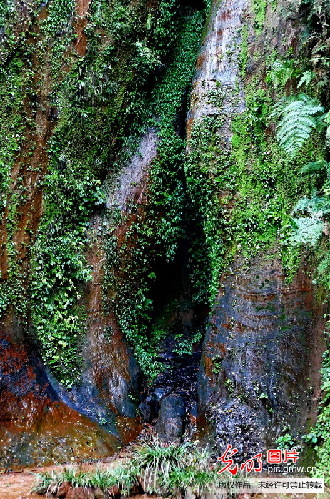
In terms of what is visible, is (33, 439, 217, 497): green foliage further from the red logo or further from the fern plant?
the fern plant

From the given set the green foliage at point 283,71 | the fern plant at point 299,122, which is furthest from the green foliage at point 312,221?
the green foliage at point 283,71

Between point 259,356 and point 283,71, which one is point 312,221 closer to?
point 259,356

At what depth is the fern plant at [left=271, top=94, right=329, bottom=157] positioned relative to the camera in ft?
20.5

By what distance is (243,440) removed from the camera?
22.1 ft

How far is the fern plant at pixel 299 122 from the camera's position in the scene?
20.5ft

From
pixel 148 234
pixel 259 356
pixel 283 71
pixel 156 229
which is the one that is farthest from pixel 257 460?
pixel 283 71

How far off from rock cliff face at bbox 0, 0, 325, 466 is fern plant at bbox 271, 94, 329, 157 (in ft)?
2.26

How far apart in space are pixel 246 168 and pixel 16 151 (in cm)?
384

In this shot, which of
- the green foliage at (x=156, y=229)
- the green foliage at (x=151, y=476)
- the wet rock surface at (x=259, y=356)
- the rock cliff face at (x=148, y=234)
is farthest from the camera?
the green foliage at (x=156, y=229)

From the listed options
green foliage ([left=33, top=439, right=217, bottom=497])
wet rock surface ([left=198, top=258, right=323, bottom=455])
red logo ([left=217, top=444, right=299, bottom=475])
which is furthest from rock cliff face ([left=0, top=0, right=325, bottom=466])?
green foliage ([left=33, top=439, right=217, bottom=497])

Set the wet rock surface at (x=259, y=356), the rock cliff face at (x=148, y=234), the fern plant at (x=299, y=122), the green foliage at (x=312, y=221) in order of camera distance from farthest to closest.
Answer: the rock cliff face at (x=148, y=234) → the wet rock surface at (x=259, y=356) → the fern plant at (x=299, y=122) → the green foliage at (x=312, y=221)

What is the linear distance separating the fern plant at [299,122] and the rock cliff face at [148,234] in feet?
2.26

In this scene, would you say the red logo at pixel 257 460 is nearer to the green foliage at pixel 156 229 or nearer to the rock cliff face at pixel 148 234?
the rock cliff face at pixel 148 234

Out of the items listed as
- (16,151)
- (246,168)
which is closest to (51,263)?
(16,151)
